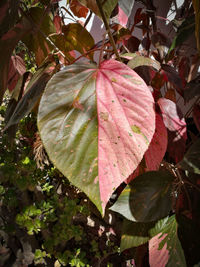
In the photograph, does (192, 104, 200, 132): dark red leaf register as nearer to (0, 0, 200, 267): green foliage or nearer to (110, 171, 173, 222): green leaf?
(0, 0, 200, 267): green foliage

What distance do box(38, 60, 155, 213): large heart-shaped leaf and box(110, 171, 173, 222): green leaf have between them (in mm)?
194

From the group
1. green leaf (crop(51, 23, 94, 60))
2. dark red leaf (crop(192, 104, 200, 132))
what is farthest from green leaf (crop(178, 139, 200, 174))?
green leaf (crop(51, 23, 94, 60))

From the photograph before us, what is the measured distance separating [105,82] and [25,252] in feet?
3.02

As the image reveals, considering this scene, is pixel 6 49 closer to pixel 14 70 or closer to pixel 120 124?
pixel 120 124

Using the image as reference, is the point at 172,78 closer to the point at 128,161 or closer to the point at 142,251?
the point at 128,161

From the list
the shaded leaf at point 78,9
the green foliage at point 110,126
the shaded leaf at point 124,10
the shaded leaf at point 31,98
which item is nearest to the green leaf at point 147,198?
the green foliage at point 110,126

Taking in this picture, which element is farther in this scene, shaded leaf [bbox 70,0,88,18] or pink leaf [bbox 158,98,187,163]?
shaded leaf [bbox 70,0,88,18]

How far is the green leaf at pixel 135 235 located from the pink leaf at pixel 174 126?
0.18 meters

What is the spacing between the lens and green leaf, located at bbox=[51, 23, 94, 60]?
0.63m

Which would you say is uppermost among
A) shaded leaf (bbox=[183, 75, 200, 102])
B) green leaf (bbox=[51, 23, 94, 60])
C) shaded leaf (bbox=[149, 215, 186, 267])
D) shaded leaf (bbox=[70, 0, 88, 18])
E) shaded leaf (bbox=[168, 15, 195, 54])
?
shaded leaf (bbox=[70, 0, 88, 18])

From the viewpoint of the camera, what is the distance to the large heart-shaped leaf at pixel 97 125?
10.3 inches

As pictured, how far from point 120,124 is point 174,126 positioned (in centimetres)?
21

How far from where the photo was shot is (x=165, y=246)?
494mm

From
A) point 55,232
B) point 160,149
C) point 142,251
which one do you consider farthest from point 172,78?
point 55,232
